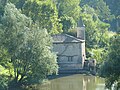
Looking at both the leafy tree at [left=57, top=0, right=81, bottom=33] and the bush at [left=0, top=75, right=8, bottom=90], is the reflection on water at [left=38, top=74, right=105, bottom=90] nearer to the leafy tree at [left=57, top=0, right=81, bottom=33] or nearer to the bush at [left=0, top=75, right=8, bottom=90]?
the bush at [left=0, top=75, right=8, bottom=90]

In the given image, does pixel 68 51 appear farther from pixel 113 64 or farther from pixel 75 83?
pixel 113 64

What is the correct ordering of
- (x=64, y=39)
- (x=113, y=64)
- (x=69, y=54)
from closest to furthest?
(x=113, y=64) → (x=64, y=39) → (x=69, y=54)

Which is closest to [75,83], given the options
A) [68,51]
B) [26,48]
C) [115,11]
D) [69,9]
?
[26,48]

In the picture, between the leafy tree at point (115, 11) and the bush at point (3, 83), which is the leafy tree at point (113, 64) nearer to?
the bush at point (3, 83)

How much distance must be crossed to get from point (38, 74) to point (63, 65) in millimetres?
17185

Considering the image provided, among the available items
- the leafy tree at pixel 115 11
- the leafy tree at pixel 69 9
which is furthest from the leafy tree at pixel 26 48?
the leafy tree at pixel 115 11

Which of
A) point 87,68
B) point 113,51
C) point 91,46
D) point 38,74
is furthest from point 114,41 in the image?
point 91,46

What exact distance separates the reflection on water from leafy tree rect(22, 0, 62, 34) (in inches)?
570

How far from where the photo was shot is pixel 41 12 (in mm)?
66625

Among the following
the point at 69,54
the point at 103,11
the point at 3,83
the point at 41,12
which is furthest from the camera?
the point at 103,11

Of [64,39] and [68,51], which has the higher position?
[64,39]

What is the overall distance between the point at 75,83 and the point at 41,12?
20134 mm

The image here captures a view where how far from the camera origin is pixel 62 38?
6034 centimetres

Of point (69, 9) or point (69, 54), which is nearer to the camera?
point (69, 54)
